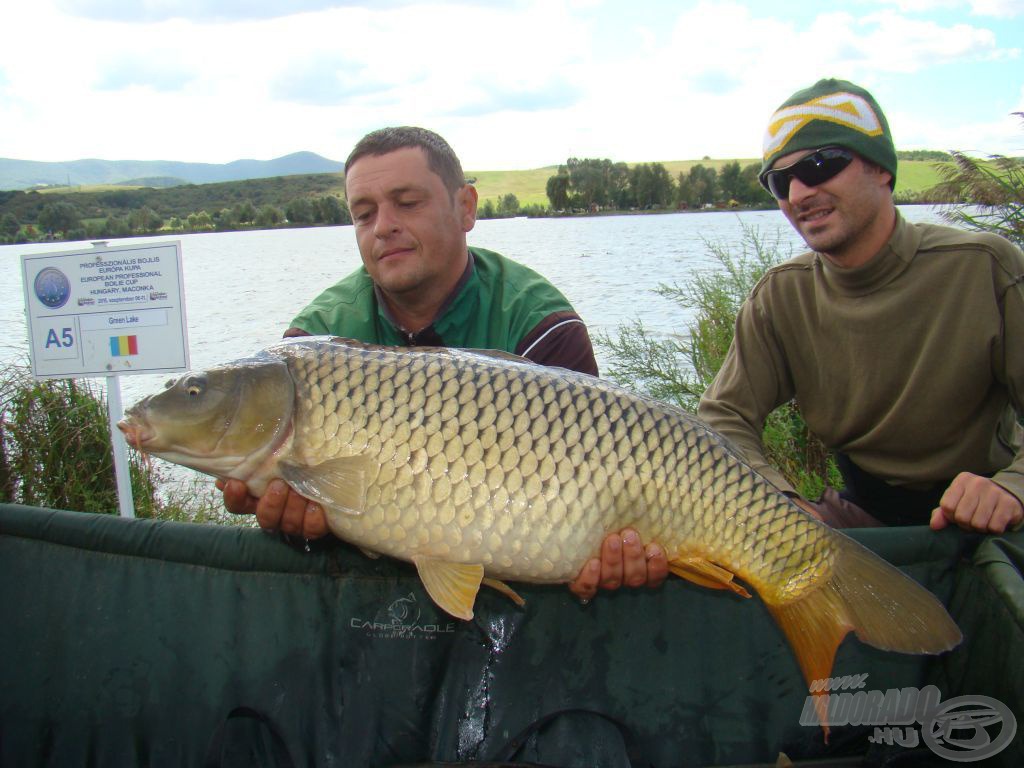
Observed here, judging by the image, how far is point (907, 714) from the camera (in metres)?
1.40

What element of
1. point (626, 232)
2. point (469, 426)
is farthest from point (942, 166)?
point (626, 232)

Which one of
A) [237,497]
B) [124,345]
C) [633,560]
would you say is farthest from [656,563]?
[124,345]

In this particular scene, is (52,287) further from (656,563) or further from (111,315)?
(656,563)

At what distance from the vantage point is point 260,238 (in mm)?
32812

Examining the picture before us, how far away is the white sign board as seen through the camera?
2.33 m

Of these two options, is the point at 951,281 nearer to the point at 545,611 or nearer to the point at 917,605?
the point at 917,605

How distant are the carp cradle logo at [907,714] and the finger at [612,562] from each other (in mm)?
377

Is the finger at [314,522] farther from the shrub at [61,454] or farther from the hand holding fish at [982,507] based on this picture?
the shrub at [61,454]

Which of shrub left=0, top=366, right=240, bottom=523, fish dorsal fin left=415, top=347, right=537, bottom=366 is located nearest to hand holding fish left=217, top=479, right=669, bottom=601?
fish dorsal fin left=415, top=347, right=537, bottom=366

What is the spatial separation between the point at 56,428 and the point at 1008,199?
12.5ft

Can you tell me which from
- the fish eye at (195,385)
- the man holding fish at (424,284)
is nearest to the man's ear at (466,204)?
the man holding fish at (424,284)

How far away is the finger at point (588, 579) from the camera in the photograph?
1233mm

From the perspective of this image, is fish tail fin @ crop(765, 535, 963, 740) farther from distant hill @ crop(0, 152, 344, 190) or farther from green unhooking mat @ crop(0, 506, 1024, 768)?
distant hill @ crop(0, 152, 344, 190)

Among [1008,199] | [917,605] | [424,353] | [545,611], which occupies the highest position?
[1008,199]
